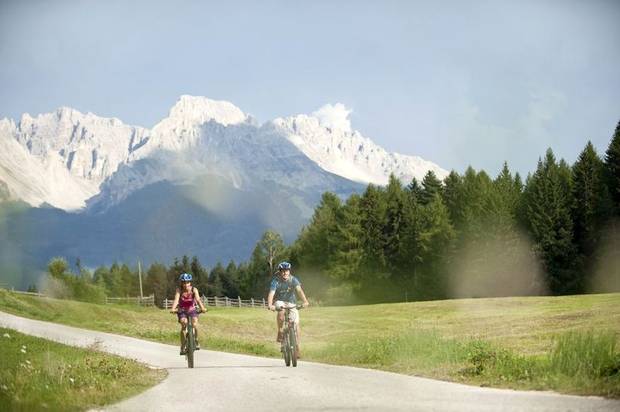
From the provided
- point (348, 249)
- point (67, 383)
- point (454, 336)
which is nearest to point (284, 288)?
point (67, 383)

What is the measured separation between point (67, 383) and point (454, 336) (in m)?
21.7

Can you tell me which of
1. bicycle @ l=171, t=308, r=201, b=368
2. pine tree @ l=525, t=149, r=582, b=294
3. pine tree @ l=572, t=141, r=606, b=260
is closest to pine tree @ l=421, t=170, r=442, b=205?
pine tree @ l=525, t=149, r=582, b=294

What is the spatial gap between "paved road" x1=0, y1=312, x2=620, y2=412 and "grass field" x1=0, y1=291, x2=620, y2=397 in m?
1.00

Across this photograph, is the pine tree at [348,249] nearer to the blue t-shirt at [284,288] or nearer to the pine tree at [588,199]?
the pine tree at [588,199]

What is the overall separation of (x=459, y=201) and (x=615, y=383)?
92.4 metres

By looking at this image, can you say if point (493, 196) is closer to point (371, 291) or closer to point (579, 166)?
point (579, 166)

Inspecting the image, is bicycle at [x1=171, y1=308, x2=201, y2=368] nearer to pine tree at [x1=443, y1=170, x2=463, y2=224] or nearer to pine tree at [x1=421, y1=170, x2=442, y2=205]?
pine tree at [x1=443, y1=170, x2=463, y2=224]

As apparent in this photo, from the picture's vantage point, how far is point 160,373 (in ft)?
62.2

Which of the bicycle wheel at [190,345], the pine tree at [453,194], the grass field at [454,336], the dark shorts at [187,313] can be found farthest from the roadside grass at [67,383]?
the pine tree at [453,194]

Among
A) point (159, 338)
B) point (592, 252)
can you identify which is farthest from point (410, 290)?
point (159, 338)

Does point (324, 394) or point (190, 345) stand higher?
point (190, 345)

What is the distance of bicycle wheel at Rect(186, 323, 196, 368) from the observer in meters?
20.5

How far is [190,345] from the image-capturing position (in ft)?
67.8

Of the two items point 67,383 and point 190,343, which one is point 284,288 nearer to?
point 190,343
